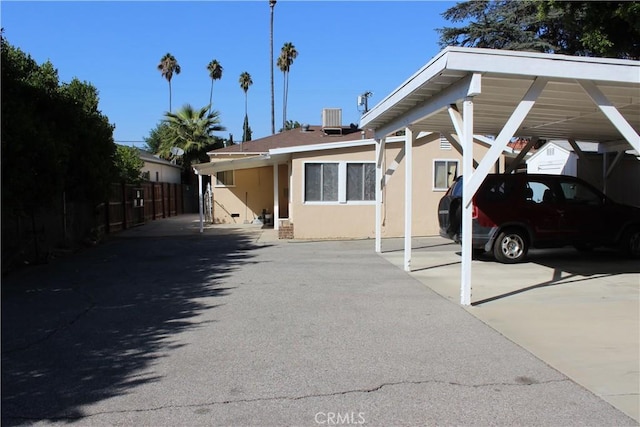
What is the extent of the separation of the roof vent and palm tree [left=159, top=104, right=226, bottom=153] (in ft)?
45.6

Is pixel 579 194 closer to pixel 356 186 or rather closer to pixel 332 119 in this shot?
pixel 356 186

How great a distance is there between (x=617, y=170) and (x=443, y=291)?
9.75 m

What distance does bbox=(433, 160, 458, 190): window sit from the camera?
56.5 ft

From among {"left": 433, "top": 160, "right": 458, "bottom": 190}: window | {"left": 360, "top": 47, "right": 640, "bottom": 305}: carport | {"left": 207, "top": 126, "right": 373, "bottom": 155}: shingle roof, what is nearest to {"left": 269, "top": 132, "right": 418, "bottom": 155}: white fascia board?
{"left": 433, "top": 160, "right": 458, "bottom": 190}: window

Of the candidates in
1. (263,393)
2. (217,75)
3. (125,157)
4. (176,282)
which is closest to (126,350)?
(263,393)

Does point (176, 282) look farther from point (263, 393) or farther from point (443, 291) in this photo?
point (263, 393)

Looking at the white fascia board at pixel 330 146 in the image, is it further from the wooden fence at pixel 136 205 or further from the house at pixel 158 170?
the house at pixel 158 170

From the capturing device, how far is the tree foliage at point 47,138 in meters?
10.0

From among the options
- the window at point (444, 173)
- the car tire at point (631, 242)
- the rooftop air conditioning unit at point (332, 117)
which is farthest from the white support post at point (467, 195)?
the rooftop air conditioning unit at point (332, 117)

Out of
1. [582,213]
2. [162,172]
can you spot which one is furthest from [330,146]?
[162,172]

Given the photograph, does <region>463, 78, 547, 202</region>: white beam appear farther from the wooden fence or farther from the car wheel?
the wooden fence

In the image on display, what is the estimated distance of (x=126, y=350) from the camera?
5484 mm

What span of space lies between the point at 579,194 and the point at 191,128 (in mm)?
28421

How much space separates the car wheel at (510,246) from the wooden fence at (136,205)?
1171 cm
